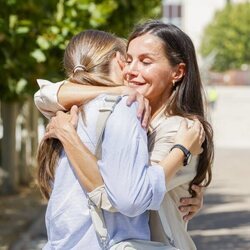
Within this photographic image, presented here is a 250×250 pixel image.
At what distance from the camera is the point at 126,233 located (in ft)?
9.70

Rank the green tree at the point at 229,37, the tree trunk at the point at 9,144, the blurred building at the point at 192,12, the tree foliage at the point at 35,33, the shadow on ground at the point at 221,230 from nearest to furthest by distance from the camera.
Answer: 1. the tree foliage at the point at 35,33
2. the shadow on ground at the point at 221,230
3. the tree trunk at the point at 9,144
4. the green tree at the point at 229,37
5. the blurred building at the point at 192,12

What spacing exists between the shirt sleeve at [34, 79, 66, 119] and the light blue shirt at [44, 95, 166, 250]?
22 cm

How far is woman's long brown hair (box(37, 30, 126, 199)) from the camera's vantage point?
10.4ft

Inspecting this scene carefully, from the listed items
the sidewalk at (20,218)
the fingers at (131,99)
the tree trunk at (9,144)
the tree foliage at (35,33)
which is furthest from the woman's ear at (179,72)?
the tree trunk at (9,144)

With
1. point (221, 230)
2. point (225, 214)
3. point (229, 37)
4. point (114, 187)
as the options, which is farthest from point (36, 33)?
point (229, 37)

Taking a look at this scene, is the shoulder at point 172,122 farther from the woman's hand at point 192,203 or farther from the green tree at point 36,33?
the green tree at point 36,33

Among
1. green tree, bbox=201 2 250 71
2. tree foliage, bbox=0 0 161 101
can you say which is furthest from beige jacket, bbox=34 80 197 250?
green tree, bbox=201 2 250 71

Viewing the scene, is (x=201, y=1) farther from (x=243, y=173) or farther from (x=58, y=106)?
(x=58, y=106)

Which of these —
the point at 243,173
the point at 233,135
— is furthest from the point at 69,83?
the point at 233,135

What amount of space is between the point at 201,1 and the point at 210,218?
91.6 m

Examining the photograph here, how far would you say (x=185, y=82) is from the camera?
126 inches

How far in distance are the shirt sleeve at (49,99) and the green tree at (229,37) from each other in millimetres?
82978

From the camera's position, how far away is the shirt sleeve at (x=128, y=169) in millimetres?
2840

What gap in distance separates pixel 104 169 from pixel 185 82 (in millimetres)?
513
